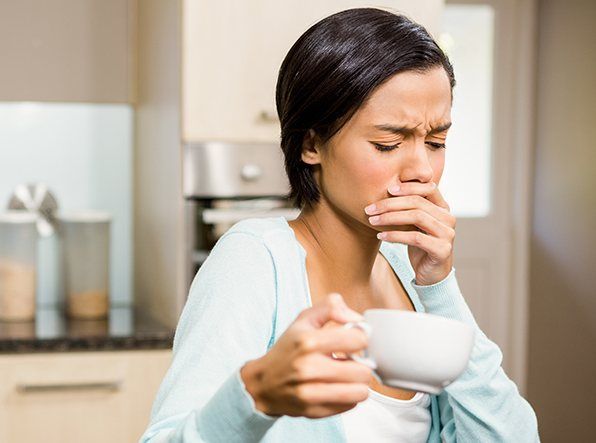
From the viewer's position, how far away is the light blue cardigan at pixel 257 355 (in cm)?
89

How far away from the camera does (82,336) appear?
2.48 meters

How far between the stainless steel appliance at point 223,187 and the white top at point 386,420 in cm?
136

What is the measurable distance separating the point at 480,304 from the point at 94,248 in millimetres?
2314

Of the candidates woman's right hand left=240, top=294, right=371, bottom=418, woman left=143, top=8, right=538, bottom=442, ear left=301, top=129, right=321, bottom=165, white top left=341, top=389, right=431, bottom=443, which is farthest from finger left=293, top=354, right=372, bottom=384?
ear left=301, top=129, right=321, bottom=165

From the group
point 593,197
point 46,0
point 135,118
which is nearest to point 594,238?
point 593,197

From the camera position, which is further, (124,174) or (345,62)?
(124,174)

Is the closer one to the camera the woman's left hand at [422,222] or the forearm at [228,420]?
the forearm at [228,420]

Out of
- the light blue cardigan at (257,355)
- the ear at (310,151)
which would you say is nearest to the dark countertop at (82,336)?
the light blue cardigan at (257,355)

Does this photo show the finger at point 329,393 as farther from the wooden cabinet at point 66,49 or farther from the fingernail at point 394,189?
the wooden cabinet at point 66,49

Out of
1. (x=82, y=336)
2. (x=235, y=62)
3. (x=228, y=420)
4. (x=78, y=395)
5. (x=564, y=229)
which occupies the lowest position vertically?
(x=78, y=395)

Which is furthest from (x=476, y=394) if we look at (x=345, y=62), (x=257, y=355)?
(x=345, y=62)

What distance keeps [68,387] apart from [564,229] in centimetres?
268

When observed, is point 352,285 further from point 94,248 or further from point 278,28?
point 94,248

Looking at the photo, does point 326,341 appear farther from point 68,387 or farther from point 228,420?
point 68,387
